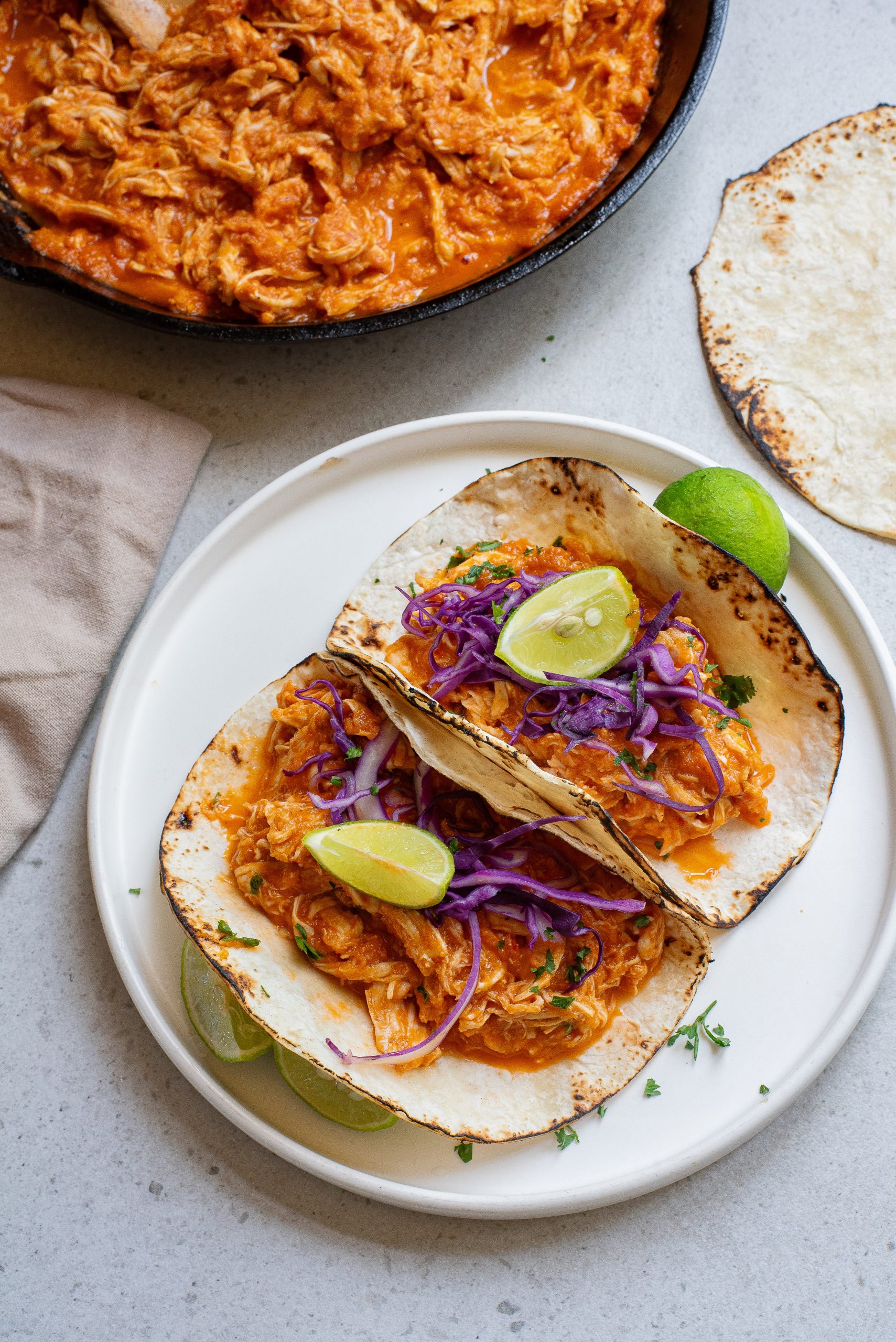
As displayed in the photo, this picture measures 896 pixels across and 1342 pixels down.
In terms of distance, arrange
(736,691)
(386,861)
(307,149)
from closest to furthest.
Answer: (386,861) → (736,691) → (307,149)

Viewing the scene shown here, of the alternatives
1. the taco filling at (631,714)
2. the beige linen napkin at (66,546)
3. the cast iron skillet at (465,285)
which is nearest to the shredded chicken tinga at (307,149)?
the cast iron skillet at (465,285)

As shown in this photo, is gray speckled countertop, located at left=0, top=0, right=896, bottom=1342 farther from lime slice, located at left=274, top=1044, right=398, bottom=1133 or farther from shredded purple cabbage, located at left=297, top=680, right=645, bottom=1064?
shredded purple cabbage, located at left=297, top=680, right=645, bottom=1064

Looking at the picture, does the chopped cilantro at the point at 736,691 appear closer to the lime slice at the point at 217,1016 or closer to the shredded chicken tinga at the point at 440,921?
the shredded chicken tinga at the point at 440,921

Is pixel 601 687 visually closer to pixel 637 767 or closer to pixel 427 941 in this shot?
pixel 637 767

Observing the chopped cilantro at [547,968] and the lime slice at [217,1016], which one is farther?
the lime slice at [217,1016]

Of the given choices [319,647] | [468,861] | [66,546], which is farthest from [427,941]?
[66,546]
